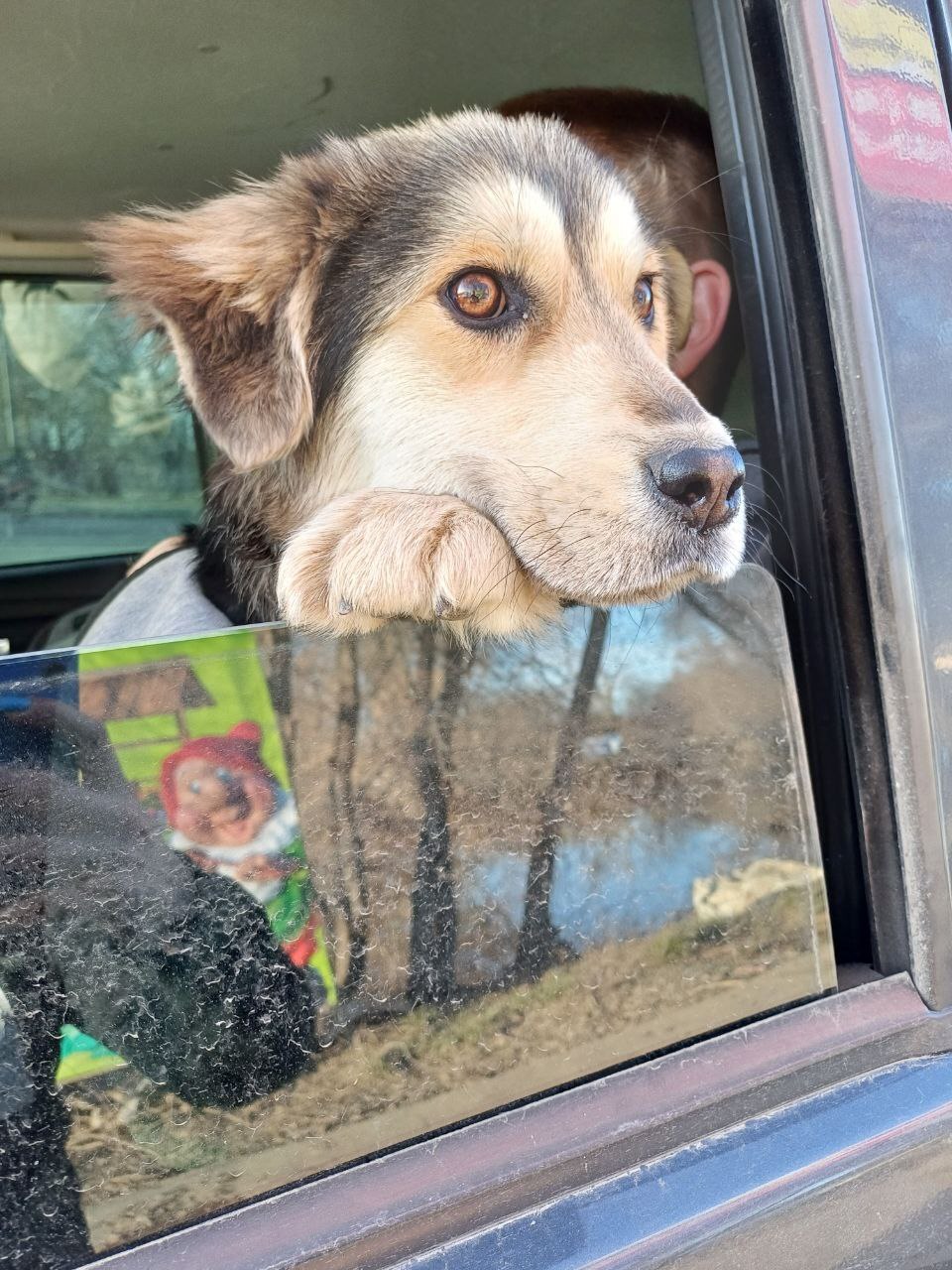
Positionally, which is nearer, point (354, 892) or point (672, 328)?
point (354, 892)

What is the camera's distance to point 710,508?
1376 mm

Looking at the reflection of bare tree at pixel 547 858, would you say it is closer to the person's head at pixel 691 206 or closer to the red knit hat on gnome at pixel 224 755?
the red knit hat on gnome at pixel 224 755

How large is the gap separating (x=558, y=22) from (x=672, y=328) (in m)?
0.97

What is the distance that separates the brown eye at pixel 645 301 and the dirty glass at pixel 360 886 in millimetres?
961

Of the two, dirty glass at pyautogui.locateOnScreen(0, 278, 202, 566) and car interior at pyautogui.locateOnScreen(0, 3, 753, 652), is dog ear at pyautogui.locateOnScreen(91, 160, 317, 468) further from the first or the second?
dirty glass at pyautogui.locateOnScreen(0, 278, 202, 566)

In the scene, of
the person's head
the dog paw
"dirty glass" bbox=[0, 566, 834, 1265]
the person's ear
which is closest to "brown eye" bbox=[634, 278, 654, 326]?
the person's head

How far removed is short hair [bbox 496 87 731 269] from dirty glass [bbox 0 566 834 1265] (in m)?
1.41

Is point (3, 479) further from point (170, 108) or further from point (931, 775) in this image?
point (931, 775)

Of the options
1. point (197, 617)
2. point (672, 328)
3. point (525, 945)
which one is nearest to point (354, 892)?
point (525, 945)

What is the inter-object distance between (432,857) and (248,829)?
195 mm

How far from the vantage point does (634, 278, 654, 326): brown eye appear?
6.74 feet

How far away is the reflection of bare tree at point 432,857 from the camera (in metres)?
1.05

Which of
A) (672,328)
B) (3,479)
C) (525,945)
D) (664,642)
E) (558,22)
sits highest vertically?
(558,22)

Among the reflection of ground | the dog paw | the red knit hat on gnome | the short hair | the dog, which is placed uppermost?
the short hair
